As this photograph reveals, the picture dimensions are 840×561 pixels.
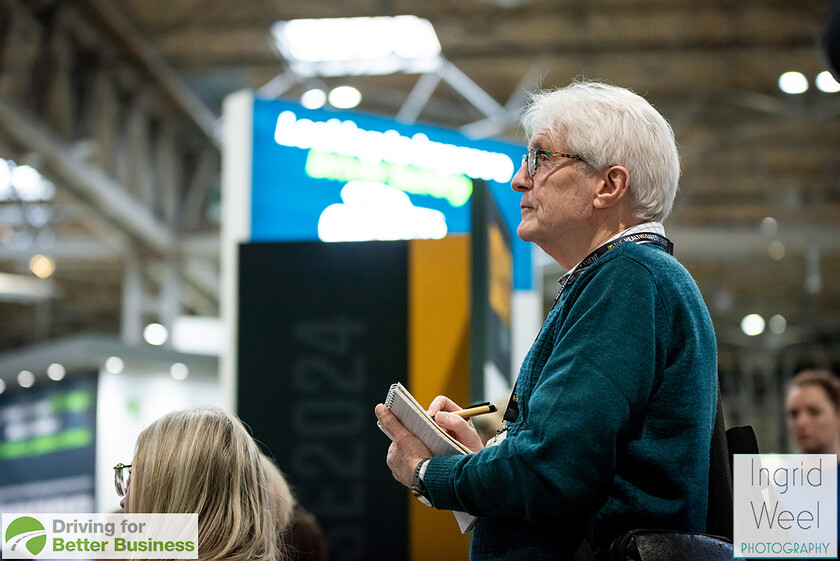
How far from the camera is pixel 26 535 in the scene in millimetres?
1956

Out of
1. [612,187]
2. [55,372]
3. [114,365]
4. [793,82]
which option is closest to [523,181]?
[612,187]

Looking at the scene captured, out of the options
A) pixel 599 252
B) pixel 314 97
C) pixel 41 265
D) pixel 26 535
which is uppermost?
pixel 314 97

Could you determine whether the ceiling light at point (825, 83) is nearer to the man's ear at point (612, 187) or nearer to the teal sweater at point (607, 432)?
the man's ear at point (612, 187)

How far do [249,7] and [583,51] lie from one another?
357 cm

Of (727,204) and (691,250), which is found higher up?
(727,204)

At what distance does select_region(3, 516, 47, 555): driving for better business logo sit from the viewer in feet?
6.39

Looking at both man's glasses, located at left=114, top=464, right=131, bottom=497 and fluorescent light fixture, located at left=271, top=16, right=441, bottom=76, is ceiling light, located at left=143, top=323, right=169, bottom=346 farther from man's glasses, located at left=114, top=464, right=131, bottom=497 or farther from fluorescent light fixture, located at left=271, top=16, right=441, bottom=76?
man's glasses, located at left=114, top=464, right=131, bottom=497

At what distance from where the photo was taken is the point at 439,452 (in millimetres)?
1640

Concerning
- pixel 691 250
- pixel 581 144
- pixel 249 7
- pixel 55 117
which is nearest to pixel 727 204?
pixel 691 250

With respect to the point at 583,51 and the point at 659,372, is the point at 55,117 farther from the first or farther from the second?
the point at 659,372

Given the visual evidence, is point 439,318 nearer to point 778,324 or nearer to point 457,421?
point 457,421

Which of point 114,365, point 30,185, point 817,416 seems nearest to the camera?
point 817,416

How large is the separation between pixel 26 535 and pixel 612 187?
54.4 inches

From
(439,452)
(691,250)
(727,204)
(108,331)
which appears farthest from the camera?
(108,331)
